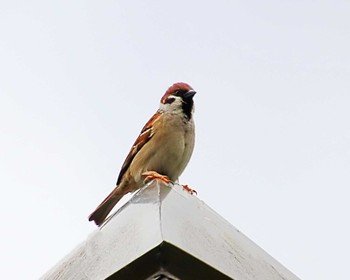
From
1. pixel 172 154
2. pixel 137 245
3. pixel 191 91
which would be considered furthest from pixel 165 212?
pixel 191 91

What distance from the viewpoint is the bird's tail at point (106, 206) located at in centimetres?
504

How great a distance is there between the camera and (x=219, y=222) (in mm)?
1644

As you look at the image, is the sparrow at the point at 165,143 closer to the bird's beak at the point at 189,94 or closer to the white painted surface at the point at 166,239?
the bird's beak at the point at 189,94

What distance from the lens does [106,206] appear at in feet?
16.8

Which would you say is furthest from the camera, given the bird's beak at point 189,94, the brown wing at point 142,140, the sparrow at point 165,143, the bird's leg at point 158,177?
the bird's beak at point 189,94

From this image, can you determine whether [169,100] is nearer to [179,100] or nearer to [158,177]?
[179,100]

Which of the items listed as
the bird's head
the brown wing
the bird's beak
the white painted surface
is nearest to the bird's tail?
the brown wing

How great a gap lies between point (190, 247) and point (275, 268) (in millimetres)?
400

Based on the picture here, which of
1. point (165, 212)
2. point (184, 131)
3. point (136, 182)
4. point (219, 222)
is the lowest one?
point (165, 212)

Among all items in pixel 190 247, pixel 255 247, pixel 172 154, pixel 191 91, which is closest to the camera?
pixel 190 247

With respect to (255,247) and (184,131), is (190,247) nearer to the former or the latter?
(255,247)

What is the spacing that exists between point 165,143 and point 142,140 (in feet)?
0.80

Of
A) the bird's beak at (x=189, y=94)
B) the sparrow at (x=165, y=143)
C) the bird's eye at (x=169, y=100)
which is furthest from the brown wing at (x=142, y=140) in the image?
the bird's beak at (x=189, y=94)

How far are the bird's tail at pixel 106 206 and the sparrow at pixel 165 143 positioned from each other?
0.5 inches
